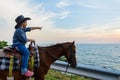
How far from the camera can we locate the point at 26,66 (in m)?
8.91

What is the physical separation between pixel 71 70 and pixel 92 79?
104cm

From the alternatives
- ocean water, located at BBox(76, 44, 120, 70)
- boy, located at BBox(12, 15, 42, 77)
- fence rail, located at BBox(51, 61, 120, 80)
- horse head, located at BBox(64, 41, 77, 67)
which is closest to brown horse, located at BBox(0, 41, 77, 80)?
horse head, located at BBox(64, 41, 77, 67)

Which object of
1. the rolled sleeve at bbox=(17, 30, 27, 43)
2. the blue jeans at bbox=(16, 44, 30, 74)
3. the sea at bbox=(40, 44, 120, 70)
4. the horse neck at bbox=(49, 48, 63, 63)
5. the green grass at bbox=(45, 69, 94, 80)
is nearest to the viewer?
the blue jeans at bbox=(16, 44, 30, 74)

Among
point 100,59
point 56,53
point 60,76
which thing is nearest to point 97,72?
point 56,53

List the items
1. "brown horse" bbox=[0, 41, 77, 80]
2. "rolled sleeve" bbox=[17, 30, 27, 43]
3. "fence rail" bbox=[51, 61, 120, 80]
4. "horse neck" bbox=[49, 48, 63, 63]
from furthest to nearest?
"horse neck" bbox=[49, 48, 63, 63] < "fence rail" bbox=[51, 61, 120, 80] < "brown horse" bbox=[0, 41, 77, 80] < "rolled sleeve" bbox=[17, 30, 27, 43]

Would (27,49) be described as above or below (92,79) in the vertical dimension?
above

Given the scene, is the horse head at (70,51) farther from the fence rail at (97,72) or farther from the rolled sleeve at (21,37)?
the rolled sleeve at (21,37)

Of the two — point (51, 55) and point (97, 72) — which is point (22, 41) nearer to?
point (51, 55)

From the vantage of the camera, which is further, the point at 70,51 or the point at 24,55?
the point at 70,51

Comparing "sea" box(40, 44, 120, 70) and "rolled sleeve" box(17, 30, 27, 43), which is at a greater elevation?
"rolled sleeve" box(17, 30, 27, 43)

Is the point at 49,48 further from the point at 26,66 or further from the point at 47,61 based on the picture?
Result: the point at 26,66

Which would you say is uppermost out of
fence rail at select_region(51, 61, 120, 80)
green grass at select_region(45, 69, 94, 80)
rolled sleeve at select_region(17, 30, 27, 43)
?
rolled sleeve at select_region(17, 30, 27, 43)

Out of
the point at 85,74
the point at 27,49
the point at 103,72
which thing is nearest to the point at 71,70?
the point at 85,74

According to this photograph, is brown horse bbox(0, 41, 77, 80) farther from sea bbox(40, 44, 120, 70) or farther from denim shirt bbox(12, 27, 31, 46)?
sea bbox(40, 44, 120, 70)
